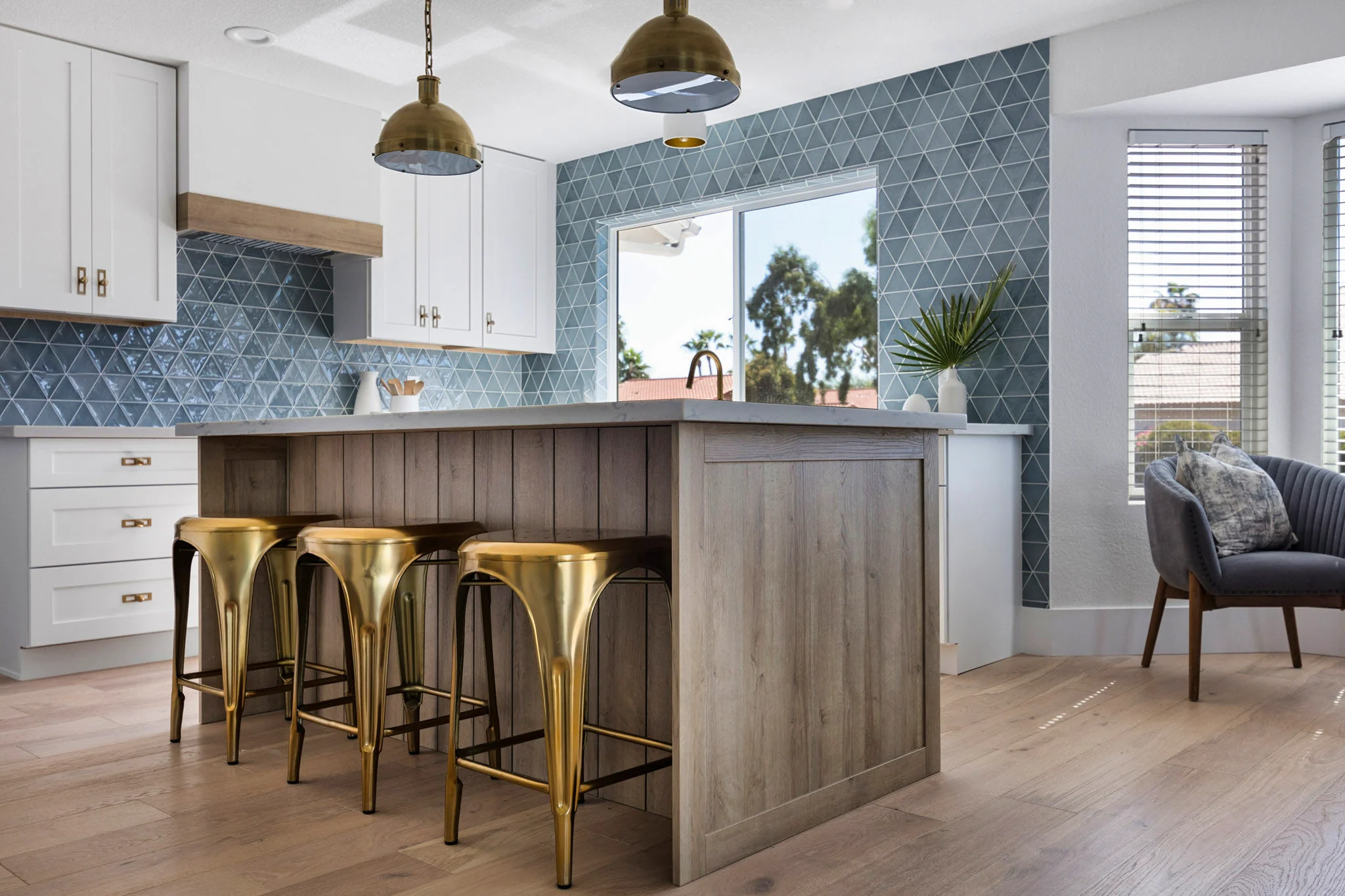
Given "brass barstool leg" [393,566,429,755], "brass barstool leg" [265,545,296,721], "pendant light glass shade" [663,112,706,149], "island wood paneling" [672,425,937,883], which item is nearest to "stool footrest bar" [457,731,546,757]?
"island wood paneling" [672,425,937,883]

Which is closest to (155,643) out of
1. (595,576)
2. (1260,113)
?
(595,576)

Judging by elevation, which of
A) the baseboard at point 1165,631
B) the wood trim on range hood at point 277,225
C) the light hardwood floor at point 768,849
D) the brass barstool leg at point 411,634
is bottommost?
the light hardwood floor at point 768,849

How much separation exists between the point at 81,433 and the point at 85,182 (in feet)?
3.40

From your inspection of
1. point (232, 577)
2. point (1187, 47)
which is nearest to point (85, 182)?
point (232, 577)

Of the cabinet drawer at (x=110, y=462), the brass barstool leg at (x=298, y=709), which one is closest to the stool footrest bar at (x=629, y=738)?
the brass barstool leg at (x=298, y=709)

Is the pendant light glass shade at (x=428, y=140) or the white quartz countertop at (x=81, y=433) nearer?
the pendant light glass shade at (x=428, y=140)

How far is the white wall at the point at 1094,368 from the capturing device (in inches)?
157

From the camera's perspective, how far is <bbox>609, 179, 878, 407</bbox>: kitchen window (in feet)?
15.6

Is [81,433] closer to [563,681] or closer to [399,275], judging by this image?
[399,275]

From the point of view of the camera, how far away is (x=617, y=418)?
1818 mm

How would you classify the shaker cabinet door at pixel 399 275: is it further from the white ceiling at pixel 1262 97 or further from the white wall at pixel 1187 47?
the white ceiling at pixel 1262 97

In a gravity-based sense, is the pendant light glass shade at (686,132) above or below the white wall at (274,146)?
below

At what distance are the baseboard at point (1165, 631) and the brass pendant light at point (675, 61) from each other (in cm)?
255

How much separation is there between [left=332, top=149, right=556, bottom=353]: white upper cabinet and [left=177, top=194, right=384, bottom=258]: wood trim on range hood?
217 mm
